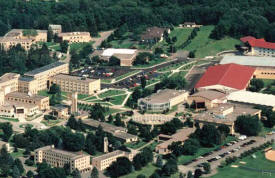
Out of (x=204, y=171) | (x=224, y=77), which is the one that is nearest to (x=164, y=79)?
(x=224, y=77)

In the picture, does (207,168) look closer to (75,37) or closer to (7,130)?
(7,130)

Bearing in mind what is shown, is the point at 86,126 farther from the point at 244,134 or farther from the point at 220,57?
the point at 220,57

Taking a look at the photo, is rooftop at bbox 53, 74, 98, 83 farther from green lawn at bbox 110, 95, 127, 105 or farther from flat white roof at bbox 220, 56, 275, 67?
flat white roof at bbox 220, 56, 275, 67

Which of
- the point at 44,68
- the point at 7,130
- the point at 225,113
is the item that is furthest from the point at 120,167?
the point at 44,68

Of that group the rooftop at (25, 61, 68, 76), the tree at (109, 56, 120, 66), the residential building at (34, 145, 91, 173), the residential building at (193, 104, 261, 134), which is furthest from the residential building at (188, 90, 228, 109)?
the rooftop at (25, 61, 68, 76)

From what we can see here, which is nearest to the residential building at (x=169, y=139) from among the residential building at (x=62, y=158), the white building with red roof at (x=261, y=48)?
the residential building at (x=62, y=158)

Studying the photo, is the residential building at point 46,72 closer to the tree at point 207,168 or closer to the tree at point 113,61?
the tree at point 113,61
